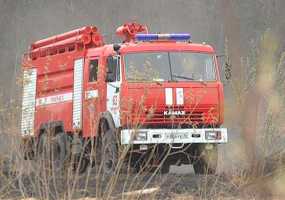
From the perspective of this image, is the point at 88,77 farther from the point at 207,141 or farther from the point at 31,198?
the point at 31,198

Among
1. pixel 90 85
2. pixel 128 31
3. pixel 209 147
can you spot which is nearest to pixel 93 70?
pixel 90 85

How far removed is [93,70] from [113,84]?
121cm

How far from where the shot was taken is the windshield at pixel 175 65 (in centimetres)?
1187

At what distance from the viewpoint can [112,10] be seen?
36.3 meters

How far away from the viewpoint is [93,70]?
1282 centimetres

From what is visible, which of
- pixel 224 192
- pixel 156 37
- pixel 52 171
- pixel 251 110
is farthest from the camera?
pixel 156 37

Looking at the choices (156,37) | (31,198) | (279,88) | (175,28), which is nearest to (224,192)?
(31,198)

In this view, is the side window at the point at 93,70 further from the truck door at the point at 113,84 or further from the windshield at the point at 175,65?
the windshield at the point at 175,65

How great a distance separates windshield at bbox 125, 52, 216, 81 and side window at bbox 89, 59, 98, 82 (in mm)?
967

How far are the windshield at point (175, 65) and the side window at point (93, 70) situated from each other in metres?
0.97

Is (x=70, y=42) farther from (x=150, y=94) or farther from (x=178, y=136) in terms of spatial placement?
(x=178, y=136)

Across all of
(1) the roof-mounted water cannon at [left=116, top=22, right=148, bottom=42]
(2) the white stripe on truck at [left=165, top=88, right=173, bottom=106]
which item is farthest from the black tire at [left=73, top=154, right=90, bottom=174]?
(1) the roof-mounted water cannon at [left=116, top=22, right=148, bottom=42]

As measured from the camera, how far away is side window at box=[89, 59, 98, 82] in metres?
12.7

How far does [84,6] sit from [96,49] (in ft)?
79.2
